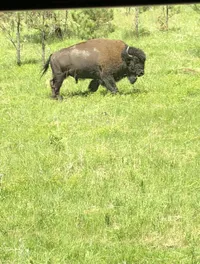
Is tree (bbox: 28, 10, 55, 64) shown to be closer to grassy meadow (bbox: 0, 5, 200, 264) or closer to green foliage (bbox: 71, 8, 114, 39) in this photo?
green foliage (bbox: 71, 8, 114, 39)

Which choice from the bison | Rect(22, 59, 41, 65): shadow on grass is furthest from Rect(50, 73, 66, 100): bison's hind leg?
Rect(22, 59, 41, 65): shadow on grass

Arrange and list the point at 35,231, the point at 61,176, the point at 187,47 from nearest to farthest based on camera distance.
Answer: the point at 35,231, the point at 61,176, the point at 187,47

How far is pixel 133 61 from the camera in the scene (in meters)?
13.7

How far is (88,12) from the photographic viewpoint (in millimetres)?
23625

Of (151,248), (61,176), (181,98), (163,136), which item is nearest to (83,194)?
(61,176)

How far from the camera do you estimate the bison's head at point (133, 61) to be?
13.5 metres

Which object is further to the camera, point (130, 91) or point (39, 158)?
point (130, 91)

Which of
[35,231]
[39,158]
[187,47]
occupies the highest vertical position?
[35,231]

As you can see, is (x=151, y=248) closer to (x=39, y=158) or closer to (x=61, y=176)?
(x=61, y=176)

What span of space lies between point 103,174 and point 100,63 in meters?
6.99

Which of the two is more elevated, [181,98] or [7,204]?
[7,204]

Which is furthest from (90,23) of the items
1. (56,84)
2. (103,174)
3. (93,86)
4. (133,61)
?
(103,174)

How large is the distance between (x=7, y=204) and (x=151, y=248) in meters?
2.07

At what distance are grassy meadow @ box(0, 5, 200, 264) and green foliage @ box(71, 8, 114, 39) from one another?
9216 millimetres
